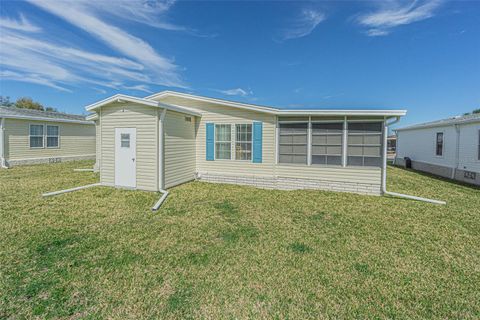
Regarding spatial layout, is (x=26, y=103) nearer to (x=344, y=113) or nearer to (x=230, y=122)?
(x=230, y=122)

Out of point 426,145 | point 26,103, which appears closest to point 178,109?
point 426,145

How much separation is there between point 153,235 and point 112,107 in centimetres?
562

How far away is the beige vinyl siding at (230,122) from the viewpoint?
8320 mm

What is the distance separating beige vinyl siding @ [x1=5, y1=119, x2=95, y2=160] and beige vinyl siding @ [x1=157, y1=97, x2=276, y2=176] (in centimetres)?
954

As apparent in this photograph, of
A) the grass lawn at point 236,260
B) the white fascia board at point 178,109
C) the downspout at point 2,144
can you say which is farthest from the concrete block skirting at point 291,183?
the downspout at point 2,144

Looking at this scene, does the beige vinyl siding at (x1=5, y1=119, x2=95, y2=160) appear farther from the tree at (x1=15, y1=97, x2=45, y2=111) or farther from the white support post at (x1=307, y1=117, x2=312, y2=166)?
the tree at (x1=15, y1=97, x2=45, y2=111)

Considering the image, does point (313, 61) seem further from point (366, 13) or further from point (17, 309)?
point (17, 309)

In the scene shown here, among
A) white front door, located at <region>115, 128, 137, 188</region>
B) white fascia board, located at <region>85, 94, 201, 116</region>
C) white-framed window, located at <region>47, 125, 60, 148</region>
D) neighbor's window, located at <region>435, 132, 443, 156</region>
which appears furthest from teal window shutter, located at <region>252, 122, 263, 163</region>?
white-framed window, located at <region>47, 125, 60, 148</region>

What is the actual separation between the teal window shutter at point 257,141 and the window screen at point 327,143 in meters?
1.94

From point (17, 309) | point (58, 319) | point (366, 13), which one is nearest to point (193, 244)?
point (58, 319)

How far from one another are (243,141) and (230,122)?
36.6 inches

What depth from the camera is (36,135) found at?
13.2 m

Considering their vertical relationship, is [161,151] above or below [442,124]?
below

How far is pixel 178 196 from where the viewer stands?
6824mm
